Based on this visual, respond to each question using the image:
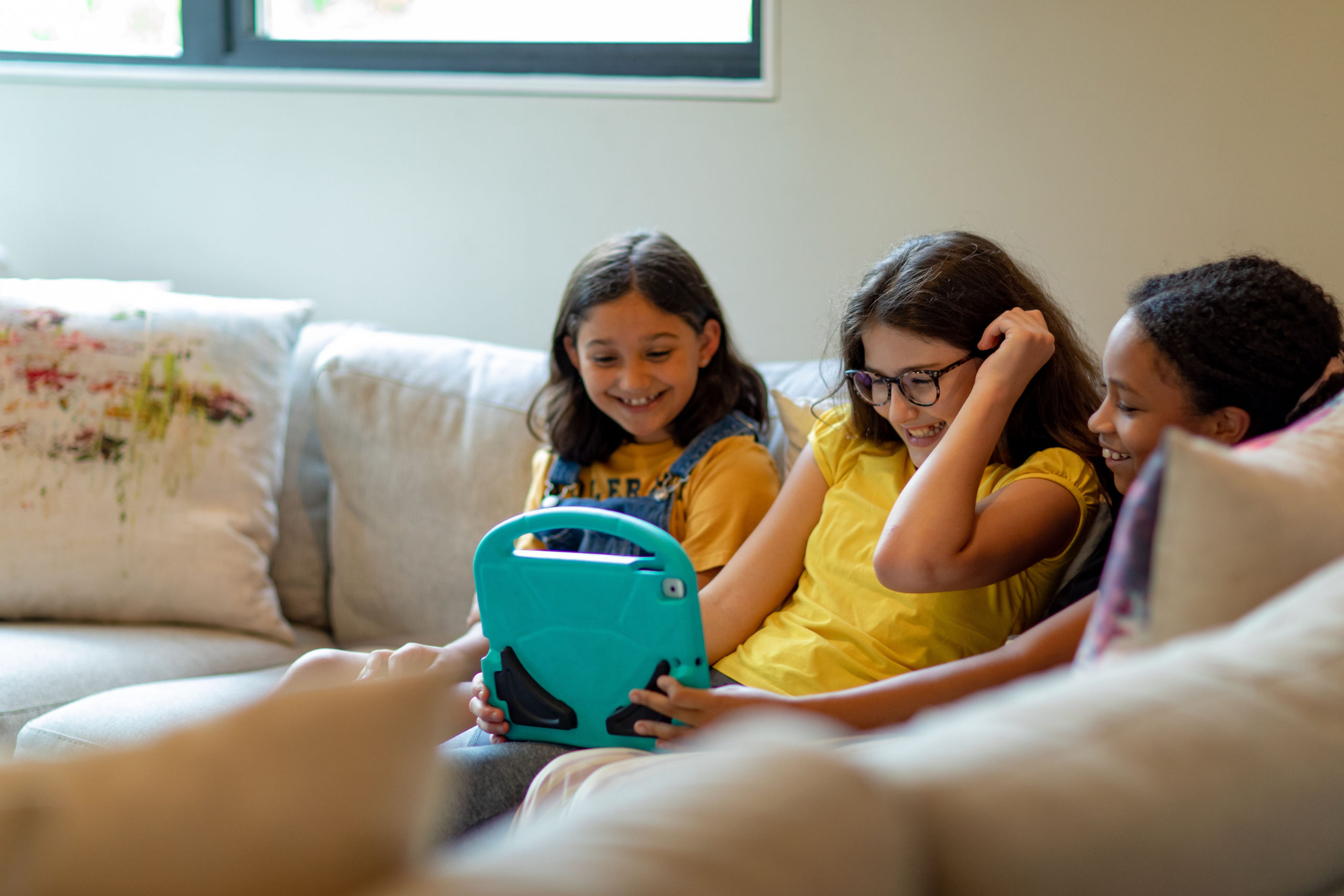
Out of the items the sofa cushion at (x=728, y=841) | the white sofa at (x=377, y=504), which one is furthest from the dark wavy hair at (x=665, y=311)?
the sofa cushion at (x=728, y=841)

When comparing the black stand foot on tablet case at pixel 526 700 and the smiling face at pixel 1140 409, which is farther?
the black stand foot on tablet case at pixel 526 700

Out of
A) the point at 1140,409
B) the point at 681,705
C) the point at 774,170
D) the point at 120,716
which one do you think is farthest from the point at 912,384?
the point at 120,716

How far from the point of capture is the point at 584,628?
119 cm

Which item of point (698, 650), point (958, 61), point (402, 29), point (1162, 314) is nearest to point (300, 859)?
point (698, 650)

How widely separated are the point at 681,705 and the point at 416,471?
92 centimetres

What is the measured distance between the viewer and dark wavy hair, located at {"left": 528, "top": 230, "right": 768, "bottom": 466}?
165 cm

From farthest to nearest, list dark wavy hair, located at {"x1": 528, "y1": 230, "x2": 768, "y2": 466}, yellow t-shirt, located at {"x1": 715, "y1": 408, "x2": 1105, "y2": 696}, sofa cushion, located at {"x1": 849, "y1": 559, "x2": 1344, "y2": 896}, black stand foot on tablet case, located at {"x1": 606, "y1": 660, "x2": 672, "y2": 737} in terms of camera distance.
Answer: dark wavy hair, located at {"x1": 528, "y1": 230, "x2": 768, "y2": 466} → yellow t-shirt, located at {"x1": 715, "y1": 408, "x2": 1105, "y2": 696} → black stand foot on tablet case, located at {"x1": 606, "y1": 660, "x2": 672, "y2": 737} → sofa cushion, located at {"x1": 849, "y1": 559, "x2": 1344, "y2": 896}

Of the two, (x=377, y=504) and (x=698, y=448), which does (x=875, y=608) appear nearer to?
(x=698, y=448)

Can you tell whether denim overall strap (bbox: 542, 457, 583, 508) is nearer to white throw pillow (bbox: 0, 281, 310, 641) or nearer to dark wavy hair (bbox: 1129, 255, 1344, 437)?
white throw pillow (bbox: 0, 281, 310, 641)

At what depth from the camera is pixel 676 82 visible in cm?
214

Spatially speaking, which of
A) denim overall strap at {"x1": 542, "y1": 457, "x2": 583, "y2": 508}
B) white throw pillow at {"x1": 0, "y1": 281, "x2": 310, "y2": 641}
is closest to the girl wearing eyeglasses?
denim overall strap at {"x1": 542, "y1": 457, "x2": 583, "y2": 508}

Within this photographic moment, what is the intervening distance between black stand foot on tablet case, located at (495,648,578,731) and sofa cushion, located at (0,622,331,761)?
0.79 meters

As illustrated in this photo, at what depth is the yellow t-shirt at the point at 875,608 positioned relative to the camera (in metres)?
1.29

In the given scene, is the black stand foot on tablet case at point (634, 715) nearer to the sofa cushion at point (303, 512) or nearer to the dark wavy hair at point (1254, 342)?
the dark wavy hair at point (1254, 342)
